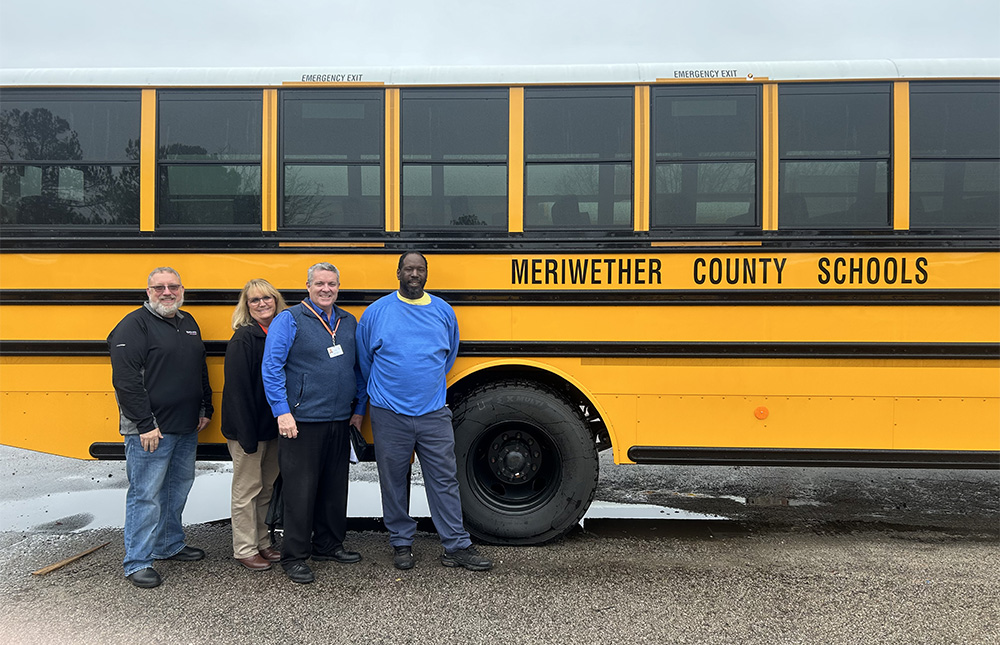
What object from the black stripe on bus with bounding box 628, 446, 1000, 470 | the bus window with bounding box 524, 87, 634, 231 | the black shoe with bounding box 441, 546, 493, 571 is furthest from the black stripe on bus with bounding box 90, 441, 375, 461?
the bus window with bounding box 524, 87, 634, 231

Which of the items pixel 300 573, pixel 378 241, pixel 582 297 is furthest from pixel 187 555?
pixel 582 297

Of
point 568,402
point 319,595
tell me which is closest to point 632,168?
point 568,402

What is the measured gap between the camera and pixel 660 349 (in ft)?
12.0

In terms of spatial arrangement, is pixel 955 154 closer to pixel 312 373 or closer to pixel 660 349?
pixel 660 349

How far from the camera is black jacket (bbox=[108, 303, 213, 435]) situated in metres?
3.21

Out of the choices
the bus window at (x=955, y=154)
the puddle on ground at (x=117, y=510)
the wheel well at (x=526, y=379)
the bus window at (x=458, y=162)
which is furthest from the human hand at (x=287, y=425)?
the bus window at (x=955, y=154)

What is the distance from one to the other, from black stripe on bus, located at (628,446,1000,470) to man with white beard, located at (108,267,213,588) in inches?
102

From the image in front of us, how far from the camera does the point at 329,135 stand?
371cm

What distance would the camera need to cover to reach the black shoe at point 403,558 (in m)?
3.45

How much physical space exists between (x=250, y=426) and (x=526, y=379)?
160 centimetres

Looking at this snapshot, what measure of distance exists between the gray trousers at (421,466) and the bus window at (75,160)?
2011mm

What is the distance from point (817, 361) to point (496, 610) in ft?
7.58

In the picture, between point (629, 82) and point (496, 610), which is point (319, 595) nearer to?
point (496, 610)

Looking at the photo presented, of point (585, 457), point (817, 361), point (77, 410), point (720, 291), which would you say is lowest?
point (585, 457)
